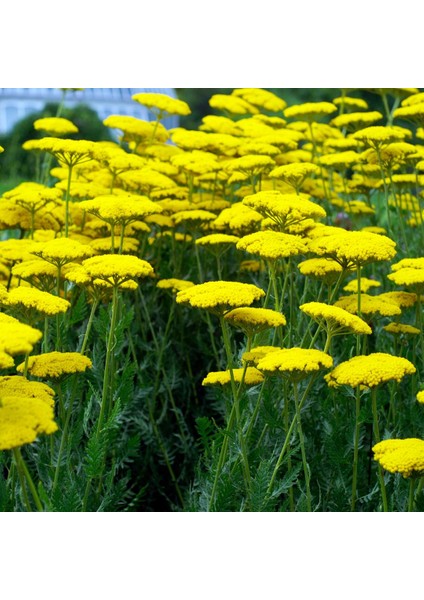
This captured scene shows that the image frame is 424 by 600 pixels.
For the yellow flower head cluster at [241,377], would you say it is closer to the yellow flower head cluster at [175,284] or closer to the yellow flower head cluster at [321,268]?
the yellow flower head cluster at [321,268]

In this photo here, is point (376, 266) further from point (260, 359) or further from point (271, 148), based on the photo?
point (260, 359)

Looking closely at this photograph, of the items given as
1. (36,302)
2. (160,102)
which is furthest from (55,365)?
(160,102)

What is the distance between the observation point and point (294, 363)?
1.89 m

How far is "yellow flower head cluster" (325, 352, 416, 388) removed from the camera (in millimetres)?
1916

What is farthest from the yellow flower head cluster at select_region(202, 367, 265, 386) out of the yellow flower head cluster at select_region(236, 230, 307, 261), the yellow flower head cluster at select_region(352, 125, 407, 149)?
the yellow flower head cluster at select_region(352, 125, 407, 149)

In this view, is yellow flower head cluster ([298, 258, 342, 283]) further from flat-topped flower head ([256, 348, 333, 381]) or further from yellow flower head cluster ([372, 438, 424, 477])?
yellow flower head cluster ([372, 438, 424, 477])

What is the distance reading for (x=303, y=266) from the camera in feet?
7.88

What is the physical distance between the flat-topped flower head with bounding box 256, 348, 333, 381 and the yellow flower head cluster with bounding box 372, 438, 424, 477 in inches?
8.2

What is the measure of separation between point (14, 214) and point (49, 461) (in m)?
0.95
